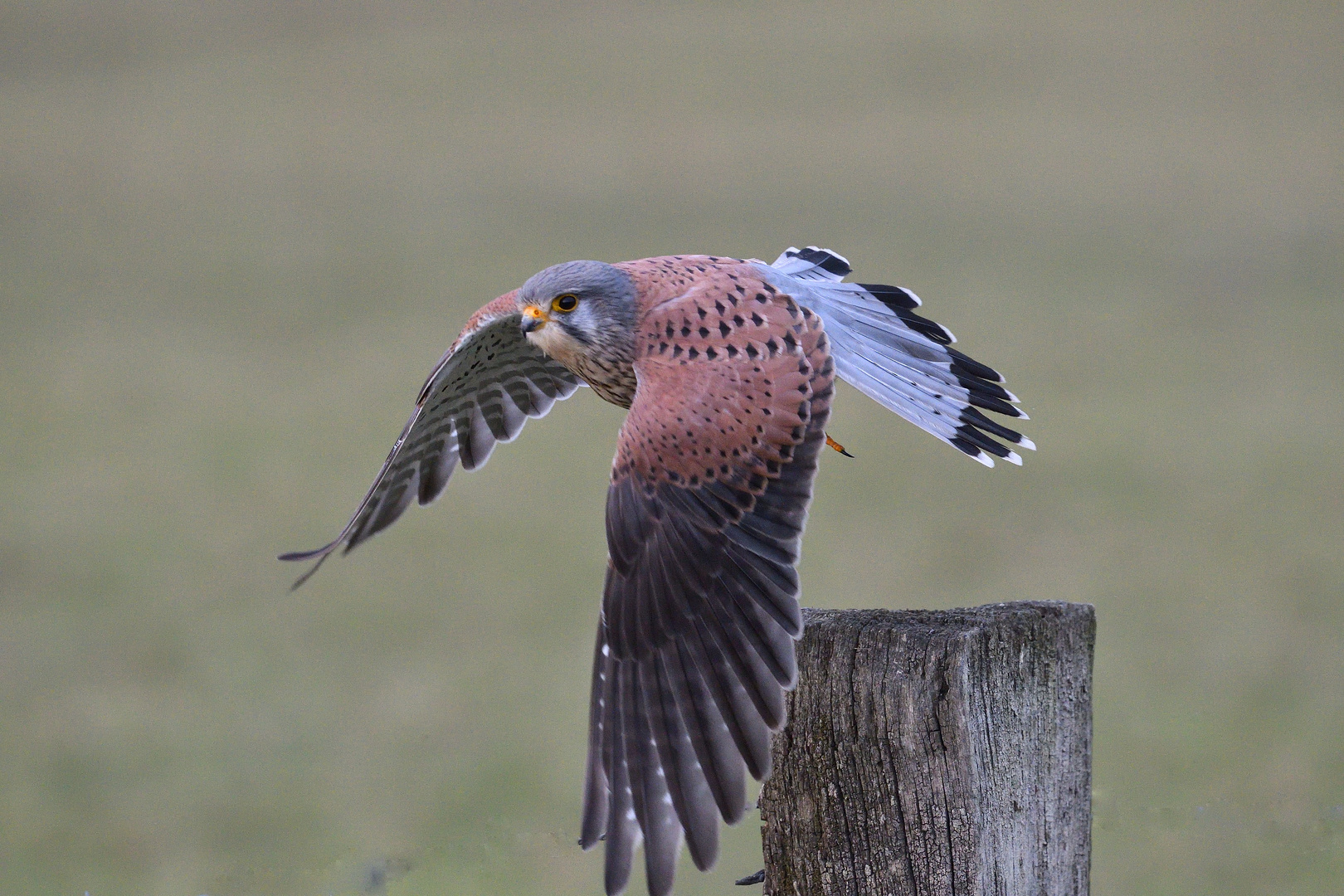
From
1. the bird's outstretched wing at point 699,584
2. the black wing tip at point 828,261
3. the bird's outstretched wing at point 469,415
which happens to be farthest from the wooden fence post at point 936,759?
the bird's outstretched wing at point 469,415

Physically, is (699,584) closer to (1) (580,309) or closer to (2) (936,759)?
(2) (936,759)

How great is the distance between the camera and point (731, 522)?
258 cm

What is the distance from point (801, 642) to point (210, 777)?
5.47m

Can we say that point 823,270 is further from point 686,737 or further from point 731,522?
point 686,737

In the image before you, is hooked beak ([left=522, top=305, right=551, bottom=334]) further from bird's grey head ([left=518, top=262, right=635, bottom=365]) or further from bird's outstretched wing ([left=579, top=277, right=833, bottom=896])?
bird's outstretched wing ([left=579, top=277, right=833, bottom=896])

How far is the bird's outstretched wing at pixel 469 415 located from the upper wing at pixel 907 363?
2.51 feet

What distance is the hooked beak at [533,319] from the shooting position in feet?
10.1

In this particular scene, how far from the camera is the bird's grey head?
9.79 ft

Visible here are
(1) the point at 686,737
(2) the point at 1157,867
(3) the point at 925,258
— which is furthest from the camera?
(3) the point at 925,258

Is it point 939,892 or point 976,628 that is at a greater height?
point 976,628

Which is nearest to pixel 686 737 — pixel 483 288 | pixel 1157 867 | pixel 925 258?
pixel 1157 867

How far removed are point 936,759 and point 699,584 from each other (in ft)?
1.85

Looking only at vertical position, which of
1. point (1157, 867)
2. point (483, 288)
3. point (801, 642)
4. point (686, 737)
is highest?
point (483, 288)

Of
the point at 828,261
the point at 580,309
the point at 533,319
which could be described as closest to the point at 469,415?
the point at 533,319
